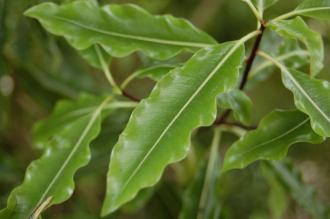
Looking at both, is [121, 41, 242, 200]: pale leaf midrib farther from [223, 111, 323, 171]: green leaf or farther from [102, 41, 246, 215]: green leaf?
[223, 111, 323, 171]: green leaf

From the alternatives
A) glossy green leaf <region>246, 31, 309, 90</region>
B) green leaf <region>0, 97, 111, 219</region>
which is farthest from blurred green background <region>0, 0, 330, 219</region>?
glossy green leaf <region>246, 31, 309, 90</region>

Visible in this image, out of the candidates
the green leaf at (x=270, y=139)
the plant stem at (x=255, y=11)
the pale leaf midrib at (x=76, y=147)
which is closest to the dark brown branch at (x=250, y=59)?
the plant stem at (x=255, y=11)

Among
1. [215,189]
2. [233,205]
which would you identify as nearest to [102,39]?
[215,189]

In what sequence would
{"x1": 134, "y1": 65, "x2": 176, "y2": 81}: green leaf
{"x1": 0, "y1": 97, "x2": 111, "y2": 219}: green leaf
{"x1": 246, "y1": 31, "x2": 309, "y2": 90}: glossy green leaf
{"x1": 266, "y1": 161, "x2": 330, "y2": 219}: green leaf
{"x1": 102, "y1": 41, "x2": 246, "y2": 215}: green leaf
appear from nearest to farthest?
{"x1": 102, "y1": 41, "x2": 246, "y2": 215}: green leaf < {"x1": 0, "y1": 97, "x2": 111, "y2": 219}: green leaf < {"x1": 134, "y1": 65, "x2": 176, "y2": 81}: green leaf < {"x1": 246, "y1": 31, "x2": 309, "y2": 90}: glossy green leaf < {"x1": 266, "y1": 161, "x2": 330, "y2": 219}: green leaf

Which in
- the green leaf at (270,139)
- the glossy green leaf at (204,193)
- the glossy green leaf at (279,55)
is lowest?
the glossy green leaf at (204,193)

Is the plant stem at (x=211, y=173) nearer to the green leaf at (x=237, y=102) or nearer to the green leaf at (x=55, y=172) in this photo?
the green leaf at (x=237, y=102)

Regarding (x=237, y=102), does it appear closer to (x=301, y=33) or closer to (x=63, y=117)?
(x=301, y=33)

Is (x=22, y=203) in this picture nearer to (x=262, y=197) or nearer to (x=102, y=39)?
(x=102, y=39)

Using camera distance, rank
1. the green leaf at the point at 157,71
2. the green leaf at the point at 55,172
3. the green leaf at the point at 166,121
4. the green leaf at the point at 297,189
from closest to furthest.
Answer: the green leaf at the point at 166,121 < the green leaf at the point at 55,172 < the green leaf at the point at 157,71 < the green leaf at the point at 297,189
